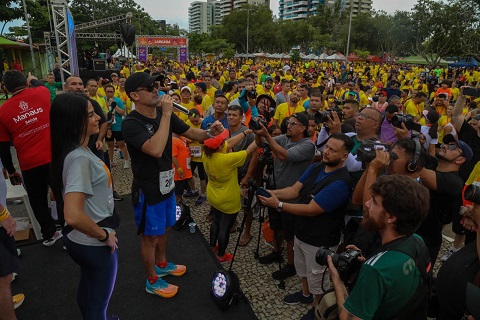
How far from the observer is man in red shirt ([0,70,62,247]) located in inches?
140

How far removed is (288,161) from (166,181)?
4.51 ft

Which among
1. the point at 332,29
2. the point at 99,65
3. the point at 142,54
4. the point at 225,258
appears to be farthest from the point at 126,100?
the point at 332,29

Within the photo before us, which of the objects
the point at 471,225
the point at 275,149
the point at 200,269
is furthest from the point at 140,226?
the point at 471,225

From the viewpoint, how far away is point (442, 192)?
278cm

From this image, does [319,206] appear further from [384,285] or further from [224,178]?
[224,178]

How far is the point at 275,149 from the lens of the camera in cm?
339

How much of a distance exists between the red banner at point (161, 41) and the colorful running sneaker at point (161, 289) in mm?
30512

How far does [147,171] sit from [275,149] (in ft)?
4.39

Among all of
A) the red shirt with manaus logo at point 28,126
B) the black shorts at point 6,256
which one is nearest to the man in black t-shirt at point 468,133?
the black shorts at point 6,256

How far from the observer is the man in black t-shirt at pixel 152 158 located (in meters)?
2.71

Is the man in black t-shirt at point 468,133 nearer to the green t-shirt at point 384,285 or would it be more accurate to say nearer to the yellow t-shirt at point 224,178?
the yellow t-shirt at point 224,178

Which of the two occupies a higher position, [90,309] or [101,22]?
[101,22]

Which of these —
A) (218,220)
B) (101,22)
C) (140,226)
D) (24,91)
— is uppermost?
(101,22)

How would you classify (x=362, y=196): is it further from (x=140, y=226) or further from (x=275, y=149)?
(x=140, y=226)
